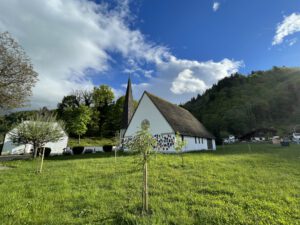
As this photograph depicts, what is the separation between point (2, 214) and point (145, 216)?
3.95 metres

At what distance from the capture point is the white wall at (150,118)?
20087mm

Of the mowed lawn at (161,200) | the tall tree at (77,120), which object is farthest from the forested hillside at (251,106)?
the mowed lawn at (161,200)

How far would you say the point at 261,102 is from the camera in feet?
216

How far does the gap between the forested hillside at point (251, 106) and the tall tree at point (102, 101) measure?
30.1m

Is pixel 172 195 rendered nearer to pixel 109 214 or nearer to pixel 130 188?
pixel 130 188

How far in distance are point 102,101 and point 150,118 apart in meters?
36.7

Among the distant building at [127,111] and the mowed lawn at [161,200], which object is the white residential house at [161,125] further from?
the mowed lawn at [161,200]

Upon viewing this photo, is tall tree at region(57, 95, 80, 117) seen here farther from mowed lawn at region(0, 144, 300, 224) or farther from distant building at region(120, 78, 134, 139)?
A: mowed lawn at region(0, 144, 300, 224)

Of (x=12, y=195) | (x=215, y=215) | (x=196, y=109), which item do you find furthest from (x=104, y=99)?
(x=215, y=215)

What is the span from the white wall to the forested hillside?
30.0 meters

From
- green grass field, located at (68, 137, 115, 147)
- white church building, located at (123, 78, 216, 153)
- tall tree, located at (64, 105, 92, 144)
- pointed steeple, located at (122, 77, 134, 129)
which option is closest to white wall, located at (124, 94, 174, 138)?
white church building, located at (123, 78, 216, 153)

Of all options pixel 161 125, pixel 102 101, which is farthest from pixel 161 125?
pixel 102 101

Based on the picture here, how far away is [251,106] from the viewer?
64.7 meters

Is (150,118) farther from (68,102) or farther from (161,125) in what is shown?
(68,102)
